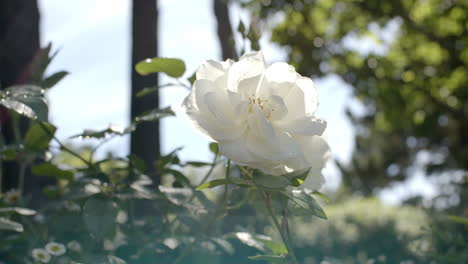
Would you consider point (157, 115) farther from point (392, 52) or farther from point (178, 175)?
point (392, 52)

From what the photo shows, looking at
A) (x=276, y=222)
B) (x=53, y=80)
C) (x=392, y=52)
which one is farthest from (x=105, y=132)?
(x=392, y=52)

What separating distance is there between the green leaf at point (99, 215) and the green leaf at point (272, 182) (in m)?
0.36

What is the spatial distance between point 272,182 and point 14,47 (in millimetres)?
2143

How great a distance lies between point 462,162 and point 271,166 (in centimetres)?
1076

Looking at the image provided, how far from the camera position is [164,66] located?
1185 mm

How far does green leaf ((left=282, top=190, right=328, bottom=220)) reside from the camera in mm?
864

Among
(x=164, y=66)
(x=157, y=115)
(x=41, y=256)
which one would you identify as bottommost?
(x=41, y=256)

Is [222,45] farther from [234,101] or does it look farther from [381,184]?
[381,184]

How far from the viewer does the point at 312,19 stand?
8.31 meters

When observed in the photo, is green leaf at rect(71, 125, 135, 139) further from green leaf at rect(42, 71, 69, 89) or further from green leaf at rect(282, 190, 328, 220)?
green leaf at rect(282, 190, 328, 220)

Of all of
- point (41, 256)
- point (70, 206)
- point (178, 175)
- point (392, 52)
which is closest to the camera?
point (41, 256)

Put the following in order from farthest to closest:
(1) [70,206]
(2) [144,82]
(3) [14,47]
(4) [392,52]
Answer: (4) [392,52] < (3) [14,47] < (2) [144,82] < (1) [70,206]

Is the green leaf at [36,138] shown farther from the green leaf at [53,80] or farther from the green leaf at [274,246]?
the green leaf at [274,246]

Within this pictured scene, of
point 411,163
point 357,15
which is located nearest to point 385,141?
point 411,163
